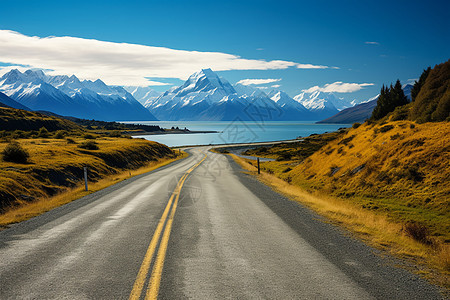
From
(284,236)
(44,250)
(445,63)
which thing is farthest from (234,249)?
(445,63)

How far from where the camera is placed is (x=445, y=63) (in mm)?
21734

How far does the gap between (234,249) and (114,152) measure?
35232mm

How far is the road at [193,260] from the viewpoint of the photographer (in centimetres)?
481

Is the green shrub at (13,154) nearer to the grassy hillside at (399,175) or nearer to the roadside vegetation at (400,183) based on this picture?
the roadside vegetation at (400,183)

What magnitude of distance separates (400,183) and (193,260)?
1413 centimetres

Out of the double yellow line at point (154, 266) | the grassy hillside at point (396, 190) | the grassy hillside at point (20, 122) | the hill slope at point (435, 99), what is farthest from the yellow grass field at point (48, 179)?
the grassy hillside at point (20, 122)

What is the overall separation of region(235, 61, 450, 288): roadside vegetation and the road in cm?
121

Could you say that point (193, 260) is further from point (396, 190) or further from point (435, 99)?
point (435, 99)

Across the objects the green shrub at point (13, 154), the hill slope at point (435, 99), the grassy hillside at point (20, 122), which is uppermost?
the grassy hillside at point (20, 122)

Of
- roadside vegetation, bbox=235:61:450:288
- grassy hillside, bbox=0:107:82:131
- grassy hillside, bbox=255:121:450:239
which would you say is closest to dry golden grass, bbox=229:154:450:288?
roadside vegetation, bbox=235:61:450:288

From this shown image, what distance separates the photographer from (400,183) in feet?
51.7

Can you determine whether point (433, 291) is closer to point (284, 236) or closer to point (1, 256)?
point (284, 236)

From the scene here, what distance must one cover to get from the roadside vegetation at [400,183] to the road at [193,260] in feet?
3.96

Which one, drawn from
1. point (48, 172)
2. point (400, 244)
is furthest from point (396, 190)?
point (48, 172)
